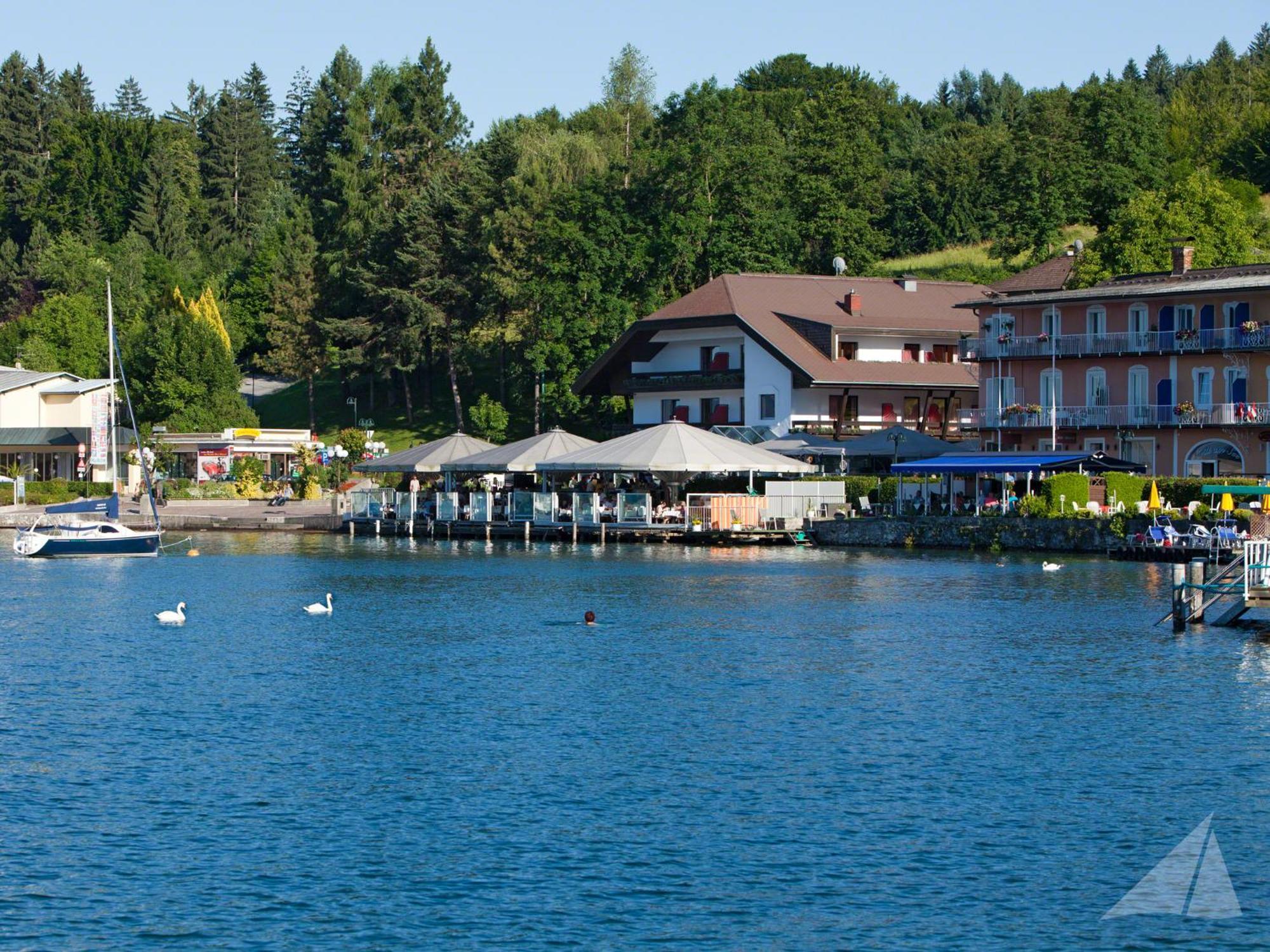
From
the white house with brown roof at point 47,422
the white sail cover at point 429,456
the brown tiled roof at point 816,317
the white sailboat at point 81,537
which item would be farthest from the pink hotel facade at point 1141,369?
the white house with brown roof at point 47,422

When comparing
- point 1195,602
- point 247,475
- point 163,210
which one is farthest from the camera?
point 163,210

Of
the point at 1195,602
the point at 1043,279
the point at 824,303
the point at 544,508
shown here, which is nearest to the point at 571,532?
the point at 544,508

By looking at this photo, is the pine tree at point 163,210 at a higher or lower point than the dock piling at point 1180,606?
higher

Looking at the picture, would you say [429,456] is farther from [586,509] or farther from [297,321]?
[297,321]

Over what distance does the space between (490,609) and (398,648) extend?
775 cm

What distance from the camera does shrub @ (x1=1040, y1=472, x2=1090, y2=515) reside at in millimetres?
61906

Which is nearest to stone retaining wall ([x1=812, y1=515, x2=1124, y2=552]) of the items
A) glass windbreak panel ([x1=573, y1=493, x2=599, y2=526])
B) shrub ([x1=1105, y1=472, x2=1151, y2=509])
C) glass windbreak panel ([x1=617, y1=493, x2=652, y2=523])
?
shrub ([x1=1105, y1=472, x2=1151, y2=509])

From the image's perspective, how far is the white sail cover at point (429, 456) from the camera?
252 ft

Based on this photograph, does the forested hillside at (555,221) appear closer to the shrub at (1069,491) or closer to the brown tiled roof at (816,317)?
the brown tiled roof at (816,317)

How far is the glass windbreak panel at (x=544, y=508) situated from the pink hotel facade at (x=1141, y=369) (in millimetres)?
20521

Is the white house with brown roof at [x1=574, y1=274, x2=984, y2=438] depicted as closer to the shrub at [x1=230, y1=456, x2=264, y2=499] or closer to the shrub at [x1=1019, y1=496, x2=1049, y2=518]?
the shrub at [x1=1019, y1=496, x2=1049, y2=518]

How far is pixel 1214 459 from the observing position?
229 ft

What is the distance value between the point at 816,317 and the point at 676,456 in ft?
73.1

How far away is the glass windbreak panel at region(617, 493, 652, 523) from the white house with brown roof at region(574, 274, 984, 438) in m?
15.1
